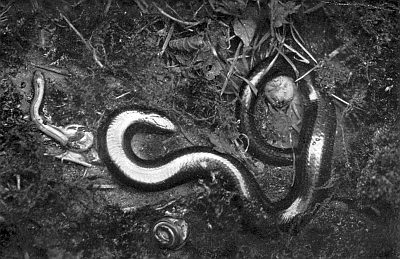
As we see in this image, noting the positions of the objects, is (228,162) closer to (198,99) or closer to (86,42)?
(198,99)

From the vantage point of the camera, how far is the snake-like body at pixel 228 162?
4398 mm

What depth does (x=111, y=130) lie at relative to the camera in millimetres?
4406

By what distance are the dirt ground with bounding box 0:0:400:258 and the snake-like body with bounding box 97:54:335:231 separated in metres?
0.08

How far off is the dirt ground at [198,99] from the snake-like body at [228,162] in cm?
8

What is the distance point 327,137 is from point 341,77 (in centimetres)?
47

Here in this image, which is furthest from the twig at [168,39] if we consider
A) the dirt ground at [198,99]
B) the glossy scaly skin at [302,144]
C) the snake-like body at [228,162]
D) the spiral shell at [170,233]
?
the spiral shell at [170,233]

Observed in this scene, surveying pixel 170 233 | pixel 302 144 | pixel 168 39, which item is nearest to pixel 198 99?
pixel 168 39

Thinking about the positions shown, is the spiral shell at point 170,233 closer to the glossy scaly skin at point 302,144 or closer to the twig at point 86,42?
the glossy scaly skin at point 302,144

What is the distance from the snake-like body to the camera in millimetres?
4398

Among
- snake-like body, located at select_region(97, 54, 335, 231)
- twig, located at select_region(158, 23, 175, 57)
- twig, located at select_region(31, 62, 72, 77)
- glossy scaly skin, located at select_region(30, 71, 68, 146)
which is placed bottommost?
snake-like body, located at select_region(97, 54, 335, 231)

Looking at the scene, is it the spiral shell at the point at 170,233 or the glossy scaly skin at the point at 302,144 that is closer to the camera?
the spiral shell at the point at 170,233

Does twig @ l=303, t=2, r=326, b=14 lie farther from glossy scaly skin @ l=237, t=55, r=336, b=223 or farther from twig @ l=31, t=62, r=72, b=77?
twig @ l=31, t=62, r=72, b=77

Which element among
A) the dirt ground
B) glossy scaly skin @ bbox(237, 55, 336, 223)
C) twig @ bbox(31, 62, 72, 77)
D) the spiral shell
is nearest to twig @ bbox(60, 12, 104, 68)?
the dirt ground

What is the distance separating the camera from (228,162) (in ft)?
14.6
